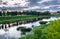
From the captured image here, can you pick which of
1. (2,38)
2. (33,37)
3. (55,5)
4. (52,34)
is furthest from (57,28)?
(55,5)

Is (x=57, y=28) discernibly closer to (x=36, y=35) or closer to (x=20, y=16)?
(x=36, y=35)

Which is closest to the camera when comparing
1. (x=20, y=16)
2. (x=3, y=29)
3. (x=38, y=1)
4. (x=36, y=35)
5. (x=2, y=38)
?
(x=36, y=35)

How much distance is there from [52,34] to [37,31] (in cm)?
67

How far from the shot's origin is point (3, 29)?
274 inches

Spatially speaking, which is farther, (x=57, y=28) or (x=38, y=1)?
(x=38, y=1)

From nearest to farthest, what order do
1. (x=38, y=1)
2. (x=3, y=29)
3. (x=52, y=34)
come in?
(x=52, y=34)
(x=3, y=29)
(x=38, y=1)

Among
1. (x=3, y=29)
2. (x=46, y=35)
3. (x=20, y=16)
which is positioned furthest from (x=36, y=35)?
(x=20, y=16)

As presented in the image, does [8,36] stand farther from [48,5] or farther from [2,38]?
[48,5]

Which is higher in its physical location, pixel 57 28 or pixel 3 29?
pixel 57 28

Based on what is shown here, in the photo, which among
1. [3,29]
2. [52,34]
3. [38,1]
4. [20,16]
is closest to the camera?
[52,34]

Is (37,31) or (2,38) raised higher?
(37,31)

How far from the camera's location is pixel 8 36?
6.64m

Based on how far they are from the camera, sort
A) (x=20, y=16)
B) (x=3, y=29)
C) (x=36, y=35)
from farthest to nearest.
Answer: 1. (x=20, y=16)
2. (x=3, y=29)
3. (x=36, y=35)

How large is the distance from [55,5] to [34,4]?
63cm
